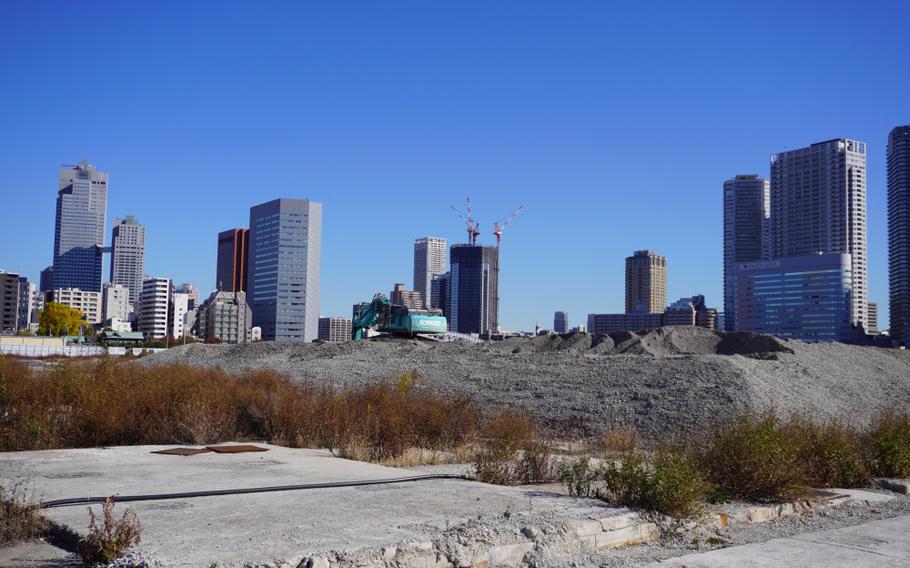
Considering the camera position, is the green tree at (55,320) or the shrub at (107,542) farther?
the green tree at (55,320)

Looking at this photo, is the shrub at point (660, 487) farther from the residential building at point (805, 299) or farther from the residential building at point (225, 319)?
the residential building at point (225, 319)

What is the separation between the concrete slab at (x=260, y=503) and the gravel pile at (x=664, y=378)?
8.88 m

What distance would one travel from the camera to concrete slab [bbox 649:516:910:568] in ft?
24.4

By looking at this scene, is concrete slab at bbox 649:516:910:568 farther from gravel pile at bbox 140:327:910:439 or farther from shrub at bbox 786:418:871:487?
gravel pile at bbox 140:327:910:439

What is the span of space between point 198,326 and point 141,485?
7881 inches

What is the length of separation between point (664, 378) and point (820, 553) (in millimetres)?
14549

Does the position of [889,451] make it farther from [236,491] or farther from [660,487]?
[236,491]

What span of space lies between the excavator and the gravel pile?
48.8 ft

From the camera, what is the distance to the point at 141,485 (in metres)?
9.52

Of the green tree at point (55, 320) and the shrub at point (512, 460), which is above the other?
the green tree at point (55, 320)

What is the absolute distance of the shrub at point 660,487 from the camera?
8.88 metres

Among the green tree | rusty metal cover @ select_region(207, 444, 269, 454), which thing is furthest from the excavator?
the green tree

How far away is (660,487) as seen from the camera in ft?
29.2

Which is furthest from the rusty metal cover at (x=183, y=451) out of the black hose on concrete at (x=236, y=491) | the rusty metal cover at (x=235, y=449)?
the black hose on concrete at (x=236, y=491)
